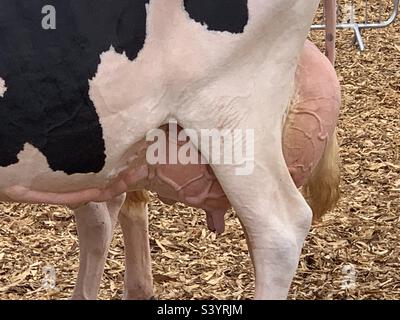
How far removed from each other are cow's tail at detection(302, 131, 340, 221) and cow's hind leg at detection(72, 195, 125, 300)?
0.61m

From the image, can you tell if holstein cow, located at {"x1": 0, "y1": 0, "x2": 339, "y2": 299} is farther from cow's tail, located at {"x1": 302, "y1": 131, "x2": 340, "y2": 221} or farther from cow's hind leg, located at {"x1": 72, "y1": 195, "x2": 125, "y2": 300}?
cow's hind leg, located at {"x1": 72, "y1": 195, "x2": 125, "y2": 300}

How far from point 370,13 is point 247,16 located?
5.21 meters

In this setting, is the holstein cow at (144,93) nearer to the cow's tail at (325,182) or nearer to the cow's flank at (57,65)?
the cow's flank at (57,65)

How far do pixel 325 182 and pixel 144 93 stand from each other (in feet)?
2.42

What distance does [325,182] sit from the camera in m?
2.45

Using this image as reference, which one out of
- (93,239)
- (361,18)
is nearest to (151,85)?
(93,239)

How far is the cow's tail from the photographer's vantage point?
240cm

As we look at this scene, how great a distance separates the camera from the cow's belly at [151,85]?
191 cm

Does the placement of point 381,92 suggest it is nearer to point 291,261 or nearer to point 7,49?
point 291,261

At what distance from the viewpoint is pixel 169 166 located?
206 centimetres

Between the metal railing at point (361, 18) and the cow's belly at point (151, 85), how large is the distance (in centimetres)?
429

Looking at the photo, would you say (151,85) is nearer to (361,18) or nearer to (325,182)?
(325,182)

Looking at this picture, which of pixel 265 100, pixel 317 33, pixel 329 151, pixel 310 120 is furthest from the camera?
pixel 317 33
